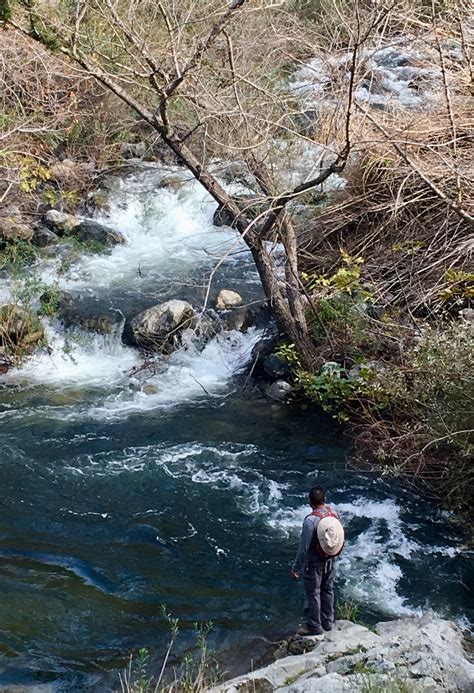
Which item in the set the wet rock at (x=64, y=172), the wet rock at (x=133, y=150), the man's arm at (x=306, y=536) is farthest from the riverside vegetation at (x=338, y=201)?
the wet rock at (x=133, y=150)

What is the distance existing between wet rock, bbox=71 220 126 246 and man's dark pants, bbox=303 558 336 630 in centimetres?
834

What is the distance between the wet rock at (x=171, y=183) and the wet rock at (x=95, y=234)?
1723 mm

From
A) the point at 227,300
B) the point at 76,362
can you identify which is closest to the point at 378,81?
the point at 227,300

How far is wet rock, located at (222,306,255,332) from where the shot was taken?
31.0ft

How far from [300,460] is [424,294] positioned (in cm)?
237

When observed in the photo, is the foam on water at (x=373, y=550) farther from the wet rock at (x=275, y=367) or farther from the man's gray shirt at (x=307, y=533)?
the wet rock at (x=275, y=367)

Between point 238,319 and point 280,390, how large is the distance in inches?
68.5

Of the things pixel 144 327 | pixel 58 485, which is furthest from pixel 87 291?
pixel 58 485

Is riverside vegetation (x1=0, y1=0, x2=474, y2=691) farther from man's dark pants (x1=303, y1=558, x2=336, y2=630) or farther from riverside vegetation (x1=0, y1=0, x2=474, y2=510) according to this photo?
man's dark pants (x1=303, y1=558, x2=336, y2=630)

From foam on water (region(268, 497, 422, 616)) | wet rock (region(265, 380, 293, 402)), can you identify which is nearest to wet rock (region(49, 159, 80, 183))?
wet rock (region(265, 380, 293, 402))

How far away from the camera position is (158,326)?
365 inches

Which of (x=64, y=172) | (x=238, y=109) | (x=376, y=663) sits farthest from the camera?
(x=64, y=172)

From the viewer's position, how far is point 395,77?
12914 mm

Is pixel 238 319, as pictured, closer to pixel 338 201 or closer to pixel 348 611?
pixel 338 201
